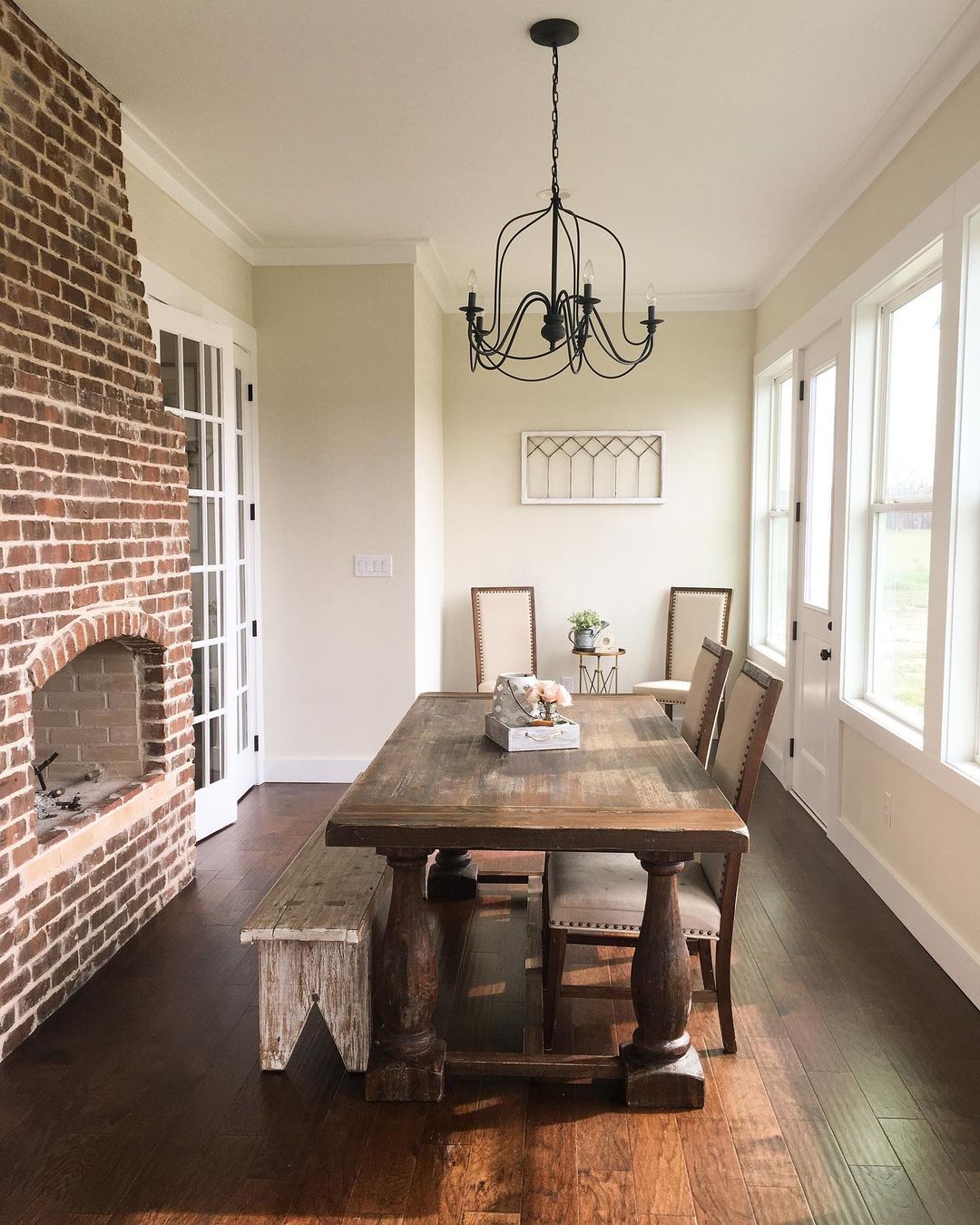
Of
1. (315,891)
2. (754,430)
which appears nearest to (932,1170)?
(315,891)

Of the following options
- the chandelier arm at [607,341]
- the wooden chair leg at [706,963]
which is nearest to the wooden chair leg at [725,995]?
the wooden chair leg at [706,963]

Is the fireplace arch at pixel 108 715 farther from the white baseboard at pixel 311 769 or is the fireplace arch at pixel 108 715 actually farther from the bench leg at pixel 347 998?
the white baseboard at pixel 311 769

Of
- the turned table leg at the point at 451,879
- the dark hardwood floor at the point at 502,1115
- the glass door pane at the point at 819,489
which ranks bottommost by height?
the dark hardwood floor at the point at 502,1115

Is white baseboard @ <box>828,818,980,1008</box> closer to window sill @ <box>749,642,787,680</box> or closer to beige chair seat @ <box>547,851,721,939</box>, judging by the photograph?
beige chair seat @ <box>547,851,721,939</box>

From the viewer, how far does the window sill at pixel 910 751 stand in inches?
113

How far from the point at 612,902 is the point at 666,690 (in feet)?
10.9

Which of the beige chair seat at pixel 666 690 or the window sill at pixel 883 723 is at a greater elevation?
the window sill at pixel 883 723

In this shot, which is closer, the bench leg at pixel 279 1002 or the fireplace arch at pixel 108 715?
the bench leg at pixel 279 1002

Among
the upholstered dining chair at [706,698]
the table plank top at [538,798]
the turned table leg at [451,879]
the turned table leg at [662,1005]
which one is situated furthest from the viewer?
the turned table leg at [451,879]

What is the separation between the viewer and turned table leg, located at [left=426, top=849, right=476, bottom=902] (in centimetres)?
362

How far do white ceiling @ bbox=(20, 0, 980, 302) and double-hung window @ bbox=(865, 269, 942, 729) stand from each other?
653mm

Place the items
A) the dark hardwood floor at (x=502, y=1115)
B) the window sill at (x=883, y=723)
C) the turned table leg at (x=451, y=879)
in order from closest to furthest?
1. the dark hardwood floor at (x=502, y=1115)
2. the window sill at (x=883, y=723)
3. the turned table leg at (x=451, y=879)

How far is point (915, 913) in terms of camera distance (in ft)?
10.7

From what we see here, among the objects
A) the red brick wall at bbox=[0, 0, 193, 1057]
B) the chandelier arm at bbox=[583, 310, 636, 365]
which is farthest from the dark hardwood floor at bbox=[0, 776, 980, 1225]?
the chandelier arm at bbox=[583, 310, 636, 365]
